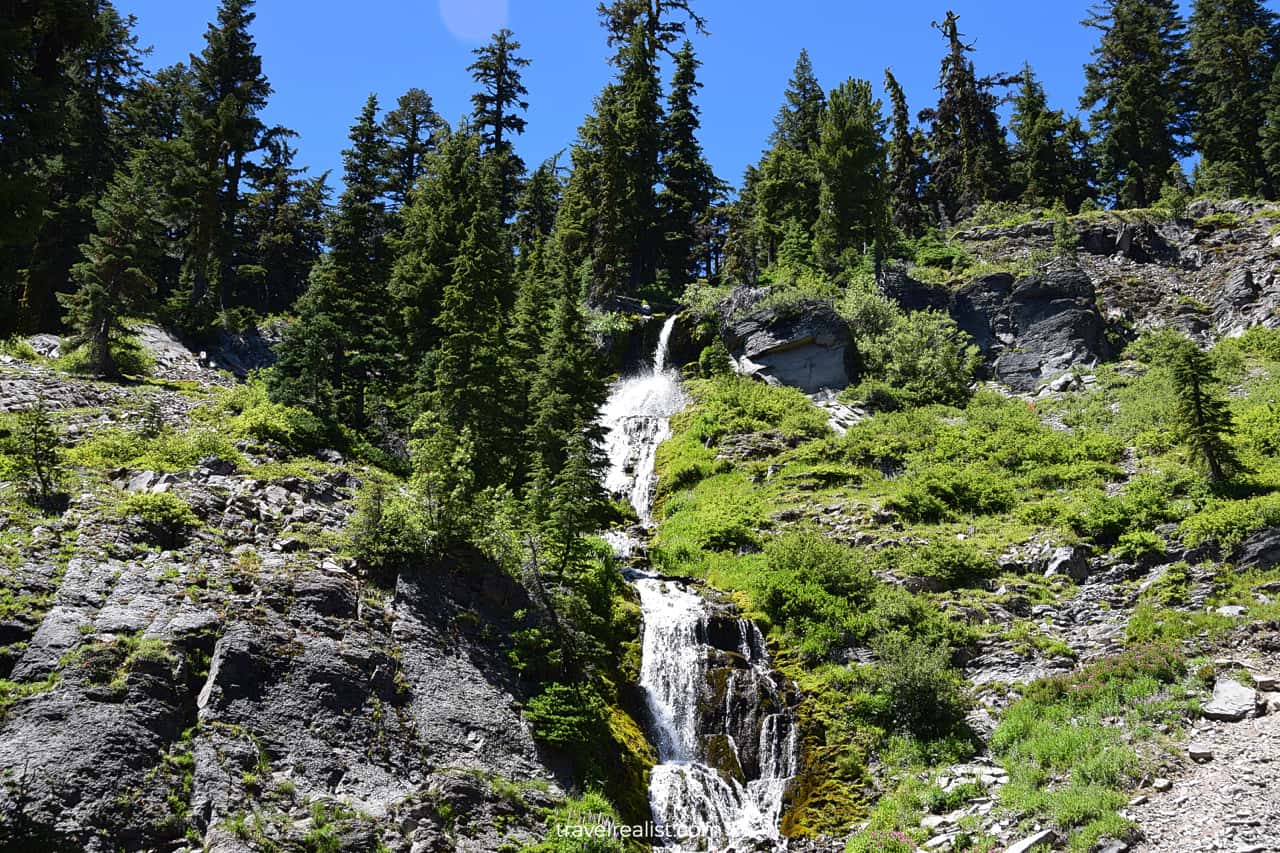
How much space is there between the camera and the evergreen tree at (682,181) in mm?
53469

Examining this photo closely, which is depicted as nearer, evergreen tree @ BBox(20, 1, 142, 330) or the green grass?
the green grass

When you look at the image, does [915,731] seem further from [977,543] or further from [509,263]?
[509,263]

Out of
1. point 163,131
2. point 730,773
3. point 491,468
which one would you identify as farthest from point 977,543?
point 163,131

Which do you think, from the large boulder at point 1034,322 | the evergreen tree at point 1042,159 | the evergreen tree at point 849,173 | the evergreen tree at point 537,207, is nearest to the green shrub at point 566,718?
the large boulder at point 1034,322

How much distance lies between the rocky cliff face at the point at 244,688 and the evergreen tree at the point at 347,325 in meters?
7.79

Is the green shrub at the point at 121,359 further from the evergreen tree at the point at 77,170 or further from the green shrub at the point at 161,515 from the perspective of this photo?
the green shrub at the point at 161,515

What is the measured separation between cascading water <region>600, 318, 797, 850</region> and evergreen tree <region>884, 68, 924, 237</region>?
38.7 m

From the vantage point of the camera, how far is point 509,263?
1724 inches

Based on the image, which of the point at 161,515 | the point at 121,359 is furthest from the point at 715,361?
the point at 161,515

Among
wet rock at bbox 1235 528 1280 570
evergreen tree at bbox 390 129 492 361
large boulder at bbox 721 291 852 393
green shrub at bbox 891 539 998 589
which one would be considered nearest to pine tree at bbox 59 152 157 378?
evergreen tree at bbox 390 129 492 361

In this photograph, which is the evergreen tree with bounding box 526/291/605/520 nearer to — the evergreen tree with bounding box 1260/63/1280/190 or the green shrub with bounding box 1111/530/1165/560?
the green shrub with bounding box 1111/530/1165/560

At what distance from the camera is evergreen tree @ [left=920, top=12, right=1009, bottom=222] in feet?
198

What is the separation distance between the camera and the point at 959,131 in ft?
207

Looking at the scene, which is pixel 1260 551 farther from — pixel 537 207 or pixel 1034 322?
pixel 537 207
